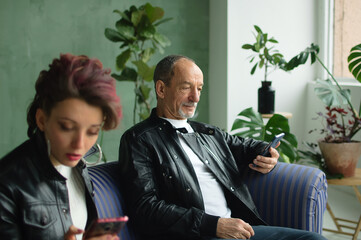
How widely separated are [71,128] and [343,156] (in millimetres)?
2094

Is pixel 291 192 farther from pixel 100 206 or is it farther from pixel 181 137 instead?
pixel 100 206

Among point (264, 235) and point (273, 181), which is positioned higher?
point (273, 181)

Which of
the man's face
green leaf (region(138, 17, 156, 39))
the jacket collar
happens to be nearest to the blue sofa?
the jacket collar

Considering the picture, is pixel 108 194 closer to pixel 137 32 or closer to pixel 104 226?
pixel 104 226

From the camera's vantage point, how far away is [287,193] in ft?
6.18

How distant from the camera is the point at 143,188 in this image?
160 cm

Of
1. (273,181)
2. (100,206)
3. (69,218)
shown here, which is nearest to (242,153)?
(273,181)

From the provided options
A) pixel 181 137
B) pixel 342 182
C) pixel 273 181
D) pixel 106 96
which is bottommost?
pixel 342 182

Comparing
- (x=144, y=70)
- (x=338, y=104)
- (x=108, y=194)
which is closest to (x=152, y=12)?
(x=144, y=70)

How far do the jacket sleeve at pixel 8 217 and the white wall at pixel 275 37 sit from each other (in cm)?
327

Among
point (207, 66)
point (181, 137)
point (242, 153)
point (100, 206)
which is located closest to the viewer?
point (100, 206)

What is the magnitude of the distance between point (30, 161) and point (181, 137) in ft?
2.76

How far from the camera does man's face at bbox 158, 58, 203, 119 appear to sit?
1842mm

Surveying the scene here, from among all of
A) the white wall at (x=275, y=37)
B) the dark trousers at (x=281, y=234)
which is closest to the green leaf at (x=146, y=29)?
the white wall at (x=275, y=37)
